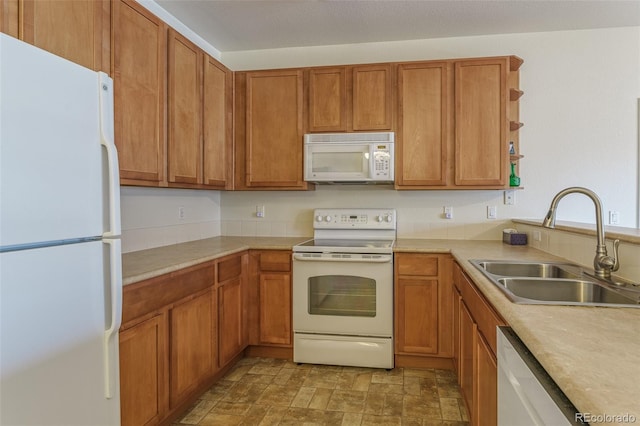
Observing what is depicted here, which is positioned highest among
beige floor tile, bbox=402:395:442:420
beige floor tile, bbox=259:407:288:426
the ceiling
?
the ceiling

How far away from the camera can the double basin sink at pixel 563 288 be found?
4.92ft

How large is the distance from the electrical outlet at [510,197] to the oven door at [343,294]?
50.2 inches

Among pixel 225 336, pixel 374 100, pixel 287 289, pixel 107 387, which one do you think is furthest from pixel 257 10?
pixel 107 387

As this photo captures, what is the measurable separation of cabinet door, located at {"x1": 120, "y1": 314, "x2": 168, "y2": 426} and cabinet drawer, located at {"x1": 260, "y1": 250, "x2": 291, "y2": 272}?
114 centimetres

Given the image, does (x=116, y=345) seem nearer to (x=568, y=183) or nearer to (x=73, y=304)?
(x=73, y=304)

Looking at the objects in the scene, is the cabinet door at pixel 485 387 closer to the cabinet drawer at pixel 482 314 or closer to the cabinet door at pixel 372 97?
the cabinet drawer at pixel 482 314

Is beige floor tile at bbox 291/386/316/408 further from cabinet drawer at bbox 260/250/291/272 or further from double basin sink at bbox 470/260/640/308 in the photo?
double basin sink at bbox 470/260/640/308

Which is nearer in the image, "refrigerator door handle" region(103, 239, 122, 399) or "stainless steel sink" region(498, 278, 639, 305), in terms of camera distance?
"refrigerator door handle" region(103, 239, 122, 399)

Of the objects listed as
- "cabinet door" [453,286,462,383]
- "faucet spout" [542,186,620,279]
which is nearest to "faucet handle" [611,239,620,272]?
"faucet spout" [542,186,620,279]

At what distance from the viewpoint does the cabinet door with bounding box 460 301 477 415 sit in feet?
6.47

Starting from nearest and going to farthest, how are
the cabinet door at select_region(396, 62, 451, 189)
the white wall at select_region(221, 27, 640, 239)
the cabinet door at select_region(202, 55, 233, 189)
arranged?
1. the cabinet door at select_region(202, 55, 233, 189)
2. the cabinet door at select_region(396, 62, 451, 189)
3. the white wall at select_region(221, 27, 640, 239)

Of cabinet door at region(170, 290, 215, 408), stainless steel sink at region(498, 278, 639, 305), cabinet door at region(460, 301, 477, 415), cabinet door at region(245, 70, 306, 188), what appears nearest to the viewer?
stainless steel sink at region(498, 278, 639, 305)

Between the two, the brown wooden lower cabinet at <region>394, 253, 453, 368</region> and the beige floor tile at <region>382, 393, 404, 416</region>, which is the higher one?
the brown wooden lower cabinet at <region>394, 253, 453, 368</region>

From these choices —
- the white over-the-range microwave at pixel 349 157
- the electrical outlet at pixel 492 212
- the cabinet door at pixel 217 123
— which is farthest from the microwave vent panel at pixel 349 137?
the electrical outlet at pixel 492 212
